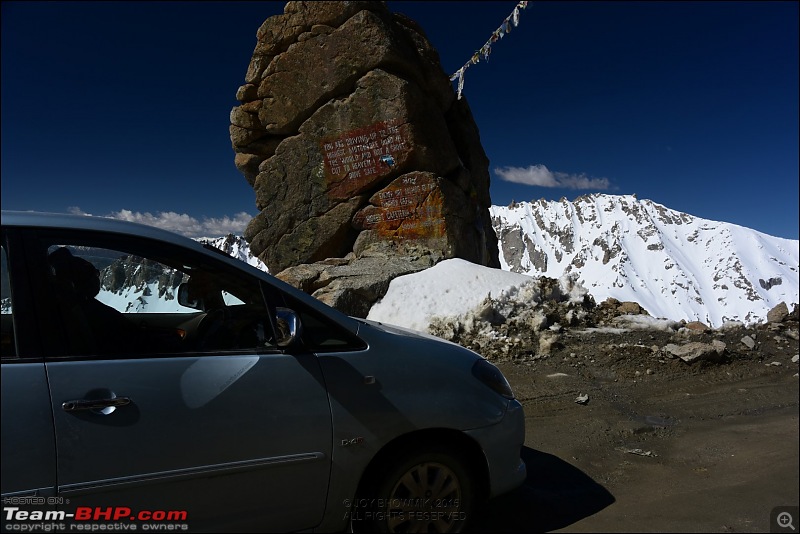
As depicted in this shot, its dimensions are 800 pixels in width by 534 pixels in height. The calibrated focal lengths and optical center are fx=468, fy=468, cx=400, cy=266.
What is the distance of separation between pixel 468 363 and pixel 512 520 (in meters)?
1.02

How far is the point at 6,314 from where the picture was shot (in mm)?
1956

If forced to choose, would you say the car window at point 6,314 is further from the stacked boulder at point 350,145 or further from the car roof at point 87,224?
the stacked boulder at point 350,145

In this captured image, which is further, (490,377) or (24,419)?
(490,377)

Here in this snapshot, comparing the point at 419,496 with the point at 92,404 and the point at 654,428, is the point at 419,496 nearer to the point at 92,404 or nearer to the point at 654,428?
the point at 92,404

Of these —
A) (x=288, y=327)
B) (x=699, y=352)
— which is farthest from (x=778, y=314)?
(x=288, y=327)

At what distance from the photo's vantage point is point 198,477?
1999 millimetres

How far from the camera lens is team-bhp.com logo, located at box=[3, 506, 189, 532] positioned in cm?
175

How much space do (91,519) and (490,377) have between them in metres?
1.98

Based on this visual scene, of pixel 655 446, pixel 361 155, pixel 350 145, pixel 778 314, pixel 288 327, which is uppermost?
pixel 350 145

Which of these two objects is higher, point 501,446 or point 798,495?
point 501,446

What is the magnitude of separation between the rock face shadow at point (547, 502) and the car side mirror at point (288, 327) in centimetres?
159

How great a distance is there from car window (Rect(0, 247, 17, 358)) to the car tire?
166 centimetres

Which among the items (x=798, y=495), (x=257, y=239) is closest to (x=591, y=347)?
(x=798, y=495)

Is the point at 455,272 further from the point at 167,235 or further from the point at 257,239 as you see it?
the point at 167,235
